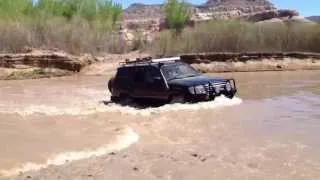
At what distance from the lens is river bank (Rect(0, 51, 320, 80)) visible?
43219 mm

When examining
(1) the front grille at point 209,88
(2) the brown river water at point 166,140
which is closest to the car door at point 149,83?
(2) the brown river water at point 166,140

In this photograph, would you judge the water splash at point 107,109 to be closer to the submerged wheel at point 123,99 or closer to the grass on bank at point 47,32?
the submerged wheel at point 123,99

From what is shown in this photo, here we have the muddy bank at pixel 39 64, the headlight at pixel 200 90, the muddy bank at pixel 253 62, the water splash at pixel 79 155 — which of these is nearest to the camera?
the water splash at pixel 79 155

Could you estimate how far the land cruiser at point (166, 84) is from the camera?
18.6m

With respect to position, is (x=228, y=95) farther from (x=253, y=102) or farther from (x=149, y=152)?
(x=149, y=152)

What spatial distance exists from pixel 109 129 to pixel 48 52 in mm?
32453

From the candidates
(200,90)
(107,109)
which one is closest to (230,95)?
(200,90)

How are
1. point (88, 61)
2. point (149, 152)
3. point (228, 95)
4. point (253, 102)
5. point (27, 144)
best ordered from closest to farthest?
point (149, 152) → point (27, 144) → point (228, 95) → point (253, 102) → point (88, 61)

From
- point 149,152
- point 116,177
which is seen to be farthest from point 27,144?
point 116,177

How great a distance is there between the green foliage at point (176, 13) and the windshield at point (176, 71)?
62.5 m

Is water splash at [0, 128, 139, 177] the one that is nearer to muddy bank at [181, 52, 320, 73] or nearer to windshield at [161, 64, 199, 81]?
windshield at [161, 64, 199, 81]

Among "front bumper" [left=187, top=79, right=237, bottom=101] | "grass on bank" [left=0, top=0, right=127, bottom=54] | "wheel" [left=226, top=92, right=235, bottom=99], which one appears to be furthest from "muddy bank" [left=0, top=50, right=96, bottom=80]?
"front bumper" [left=187, top=79, right=237, bottom=101]

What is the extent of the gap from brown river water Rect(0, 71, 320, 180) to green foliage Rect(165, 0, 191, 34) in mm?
61681

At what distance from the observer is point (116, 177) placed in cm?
937
